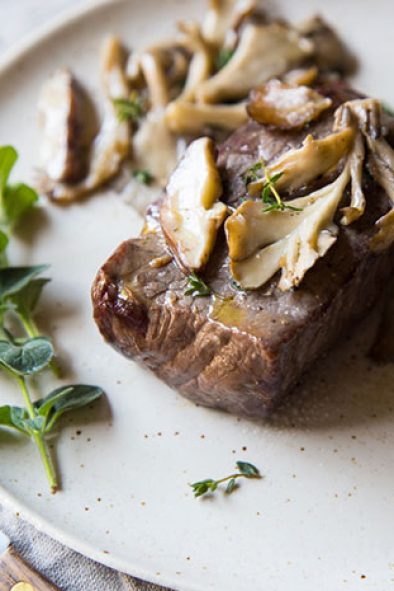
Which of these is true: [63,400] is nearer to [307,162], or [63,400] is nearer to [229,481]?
[229,481]

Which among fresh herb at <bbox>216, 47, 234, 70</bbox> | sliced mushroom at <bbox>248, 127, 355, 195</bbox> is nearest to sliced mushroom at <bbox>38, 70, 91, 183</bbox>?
fresh herb at <bbox>216, 47, 234, 70</bbox>

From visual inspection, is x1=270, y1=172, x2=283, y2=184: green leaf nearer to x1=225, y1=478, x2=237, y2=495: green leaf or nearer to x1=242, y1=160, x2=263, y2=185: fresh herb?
x1=242, y1=160, x2=263, y2=185: fresh herb

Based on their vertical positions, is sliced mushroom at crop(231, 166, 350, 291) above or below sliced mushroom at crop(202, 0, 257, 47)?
below

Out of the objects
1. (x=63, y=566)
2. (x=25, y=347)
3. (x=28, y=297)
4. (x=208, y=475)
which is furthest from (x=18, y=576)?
(x=28, y=297)

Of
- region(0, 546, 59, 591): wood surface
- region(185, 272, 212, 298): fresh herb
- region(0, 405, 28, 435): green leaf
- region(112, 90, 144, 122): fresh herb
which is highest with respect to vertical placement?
region(112, 90, 144, 122): fresh herb

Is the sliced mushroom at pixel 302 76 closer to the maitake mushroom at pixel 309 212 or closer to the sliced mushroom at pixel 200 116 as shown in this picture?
the sliced mushroom at pixel 200 116

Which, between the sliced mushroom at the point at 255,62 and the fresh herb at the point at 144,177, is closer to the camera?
the fresh herb at the point at 144,177

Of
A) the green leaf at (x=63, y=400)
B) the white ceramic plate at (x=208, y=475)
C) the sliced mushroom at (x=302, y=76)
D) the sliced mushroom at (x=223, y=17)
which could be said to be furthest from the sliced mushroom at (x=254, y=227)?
the sliced mushroom at (x=223, y=17)
